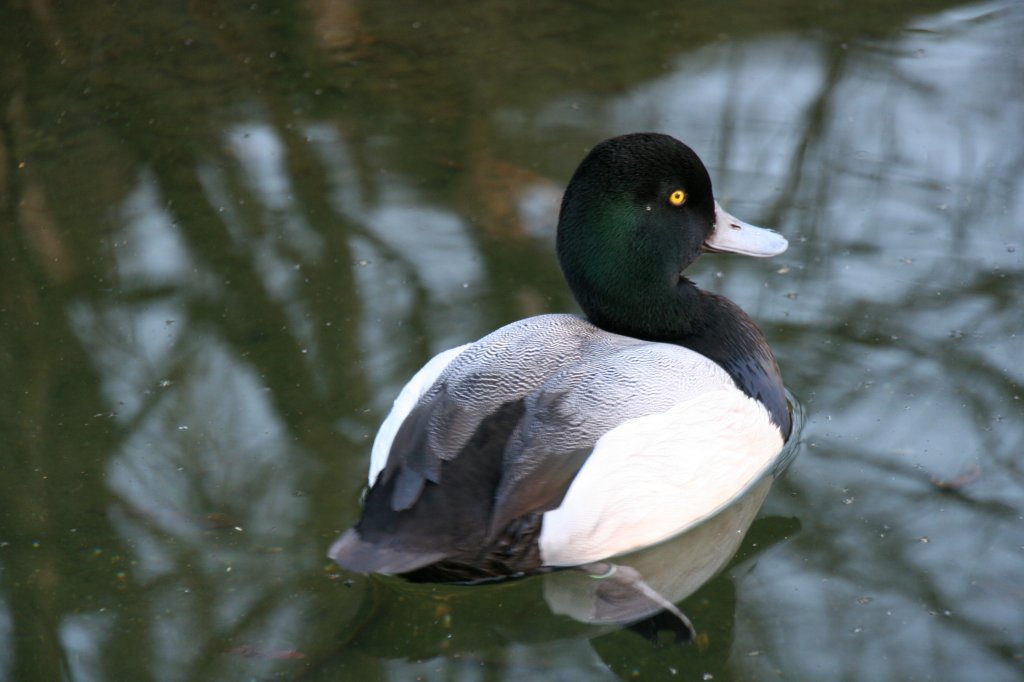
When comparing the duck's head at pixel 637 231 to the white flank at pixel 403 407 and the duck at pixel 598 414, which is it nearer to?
the duck at pixel 598 414

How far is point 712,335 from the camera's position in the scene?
380 cm

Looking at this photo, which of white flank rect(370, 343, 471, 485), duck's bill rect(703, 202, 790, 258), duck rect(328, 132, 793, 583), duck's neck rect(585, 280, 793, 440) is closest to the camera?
duck rect(328, 132, 793, 583)

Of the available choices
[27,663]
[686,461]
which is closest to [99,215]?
[27,663]

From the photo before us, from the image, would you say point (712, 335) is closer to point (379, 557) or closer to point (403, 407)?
point (403, 407)

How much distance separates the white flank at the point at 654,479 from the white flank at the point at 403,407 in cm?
52

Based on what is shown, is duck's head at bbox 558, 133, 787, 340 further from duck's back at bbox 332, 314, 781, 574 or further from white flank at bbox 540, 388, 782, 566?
white flank at bbox 540, 388, 782, 566

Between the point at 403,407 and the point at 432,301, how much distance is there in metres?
1.14

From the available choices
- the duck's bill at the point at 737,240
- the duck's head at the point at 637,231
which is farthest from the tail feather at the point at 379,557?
the duck's bill at the point at 737,240

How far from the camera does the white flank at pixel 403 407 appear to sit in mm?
3457

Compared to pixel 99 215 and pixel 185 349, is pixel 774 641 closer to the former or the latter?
pixel 185 349

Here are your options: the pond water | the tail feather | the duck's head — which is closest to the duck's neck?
the duck's head

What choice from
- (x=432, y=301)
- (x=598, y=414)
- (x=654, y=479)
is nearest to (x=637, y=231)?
(x=598, y=414)

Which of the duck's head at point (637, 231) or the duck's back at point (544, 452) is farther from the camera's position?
the duck's head at point (637, 231)

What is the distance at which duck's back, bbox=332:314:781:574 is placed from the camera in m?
3.18
